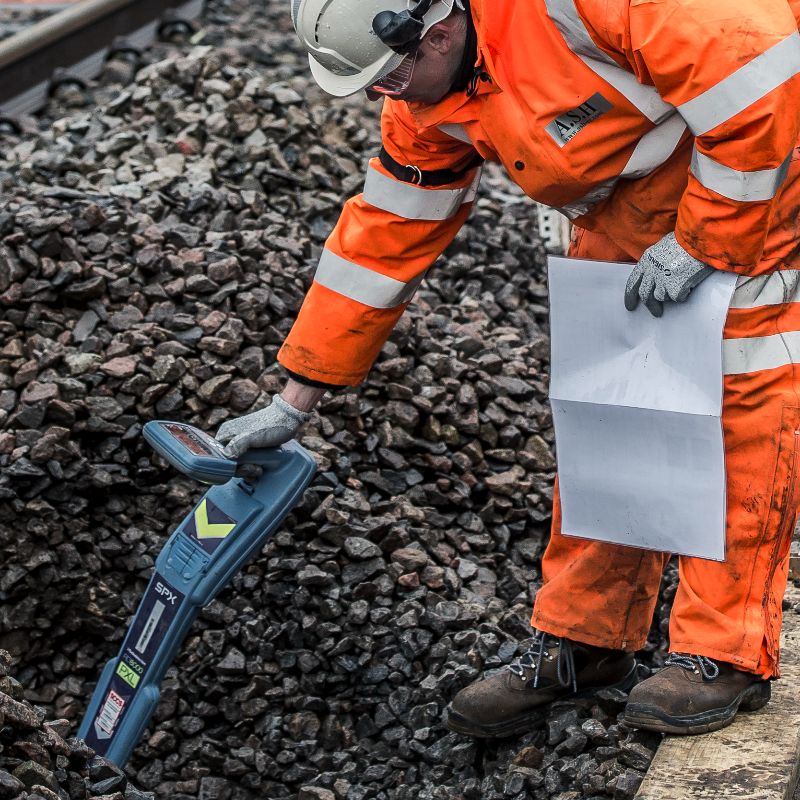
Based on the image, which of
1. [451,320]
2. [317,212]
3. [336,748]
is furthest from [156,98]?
[336,748]

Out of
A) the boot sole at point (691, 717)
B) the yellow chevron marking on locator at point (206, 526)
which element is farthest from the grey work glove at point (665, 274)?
the yellow chevron marking on locator at point (206, 526)

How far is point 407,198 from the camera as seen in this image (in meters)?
2.94

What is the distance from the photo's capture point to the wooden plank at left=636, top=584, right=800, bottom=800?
2.64 m

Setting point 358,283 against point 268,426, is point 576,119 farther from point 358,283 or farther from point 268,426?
point 268,426

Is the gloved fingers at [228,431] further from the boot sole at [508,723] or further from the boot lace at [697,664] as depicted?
the boot lace at [697,664]

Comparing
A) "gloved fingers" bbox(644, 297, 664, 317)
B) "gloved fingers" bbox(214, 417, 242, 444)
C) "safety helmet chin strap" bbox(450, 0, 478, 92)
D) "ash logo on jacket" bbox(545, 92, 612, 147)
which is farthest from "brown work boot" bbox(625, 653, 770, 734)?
"safety helmet chin strap" bbox(450, 0, 478, 92)

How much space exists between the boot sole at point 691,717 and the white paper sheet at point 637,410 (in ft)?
1.37

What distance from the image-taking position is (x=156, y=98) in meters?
5.76

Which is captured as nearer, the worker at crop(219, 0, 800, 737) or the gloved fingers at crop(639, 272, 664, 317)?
Result: the worker at crop(219, 0, 800, 737)

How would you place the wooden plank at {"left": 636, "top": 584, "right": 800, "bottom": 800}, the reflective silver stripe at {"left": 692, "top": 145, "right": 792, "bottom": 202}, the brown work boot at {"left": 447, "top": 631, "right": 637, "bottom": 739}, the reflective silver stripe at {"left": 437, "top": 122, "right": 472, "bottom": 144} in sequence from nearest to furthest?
the reflective silver stripe at {"left": 692, "top": 145, "right": 792, "bottom": 202}
the wooden plank at {"left": 636, "top": 584, "right": 800, "bottom": 800}
the reflective silver stripe at {"left": 437, "top": 122, "right": 472, "bottom": 144}
the brown work boot at {"left": 447, "top": 631, "right": 637, "bottom": 739}

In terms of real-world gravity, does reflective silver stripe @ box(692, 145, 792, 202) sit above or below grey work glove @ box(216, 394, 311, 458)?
above

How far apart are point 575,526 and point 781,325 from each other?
0.73 metres

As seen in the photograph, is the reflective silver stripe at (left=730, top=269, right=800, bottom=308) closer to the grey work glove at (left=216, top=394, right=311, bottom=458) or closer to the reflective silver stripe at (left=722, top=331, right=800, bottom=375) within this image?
the reflective silver stripe at (left=722, top=331, right=800, bottom=375)

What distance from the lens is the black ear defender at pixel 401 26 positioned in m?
2.45
